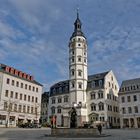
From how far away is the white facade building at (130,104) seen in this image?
240 feet

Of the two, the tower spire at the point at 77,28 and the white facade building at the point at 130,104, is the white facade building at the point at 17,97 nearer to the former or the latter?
the tower spire at the point at 77,28

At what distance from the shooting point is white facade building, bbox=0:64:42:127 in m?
65.6

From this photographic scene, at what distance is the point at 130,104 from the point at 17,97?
34.9 metres

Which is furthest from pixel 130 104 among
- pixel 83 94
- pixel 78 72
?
Result: pixel 78 72

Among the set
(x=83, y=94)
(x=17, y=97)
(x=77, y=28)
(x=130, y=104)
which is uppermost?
(x=77, y=28)

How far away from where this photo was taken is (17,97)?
7050 centimetres

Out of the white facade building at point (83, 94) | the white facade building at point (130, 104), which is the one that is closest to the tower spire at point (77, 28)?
the white facade building at point (83, 94)

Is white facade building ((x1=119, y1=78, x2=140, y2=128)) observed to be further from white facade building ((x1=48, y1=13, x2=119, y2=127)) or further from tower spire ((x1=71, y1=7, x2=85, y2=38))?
tower spire ((x1=71, y1=7, x2=85, y2=38))

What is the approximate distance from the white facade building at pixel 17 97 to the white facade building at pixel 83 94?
28.5 feet

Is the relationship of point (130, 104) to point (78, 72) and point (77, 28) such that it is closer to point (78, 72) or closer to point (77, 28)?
point (78, 72)

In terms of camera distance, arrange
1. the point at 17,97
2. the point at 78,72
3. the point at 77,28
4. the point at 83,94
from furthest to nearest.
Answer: the point at 77,28
the point at 78,72
the point at 83,94
the point at 17,97

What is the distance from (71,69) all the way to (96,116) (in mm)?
18757

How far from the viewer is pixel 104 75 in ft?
270

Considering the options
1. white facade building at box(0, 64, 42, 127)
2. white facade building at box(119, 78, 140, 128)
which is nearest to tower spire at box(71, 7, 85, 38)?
white facade building at box(0, 64, 42, 127)
